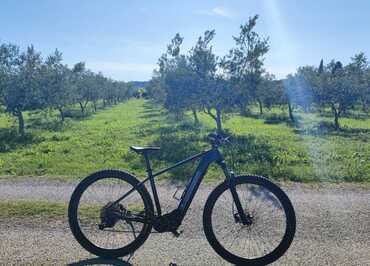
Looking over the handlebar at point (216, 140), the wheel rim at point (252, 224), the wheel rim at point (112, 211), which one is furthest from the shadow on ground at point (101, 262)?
the handlebar at point (216, 140)

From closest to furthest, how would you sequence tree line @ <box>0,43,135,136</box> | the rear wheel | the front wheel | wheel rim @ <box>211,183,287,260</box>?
the front wheel, wheel rim @ <box>211,183,287,260</box>, the rear wheel, tree line @ <box>0,43,135,136</box>

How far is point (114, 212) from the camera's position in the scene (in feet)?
12.6

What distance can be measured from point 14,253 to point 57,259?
61 centimetres

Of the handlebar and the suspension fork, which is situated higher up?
the handlebar

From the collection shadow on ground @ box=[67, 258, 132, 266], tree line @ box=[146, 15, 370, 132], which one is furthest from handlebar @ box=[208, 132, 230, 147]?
tree line @ box=[146, 15, 370, 132]

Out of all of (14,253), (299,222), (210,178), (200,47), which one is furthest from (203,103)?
(14,253)

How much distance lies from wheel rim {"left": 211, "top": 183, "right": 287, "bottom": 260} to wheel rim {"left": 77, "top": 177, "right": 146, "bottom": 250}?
0.98m

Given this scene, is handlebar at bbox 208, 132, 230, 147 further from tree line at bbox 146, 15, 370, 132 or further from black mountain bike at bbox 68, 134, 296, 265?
tree line at bbox 146, 15, 370, 132

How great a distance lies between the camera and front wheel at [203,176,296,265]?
3.59 m

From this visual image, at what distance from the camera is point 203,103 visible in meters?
20.2

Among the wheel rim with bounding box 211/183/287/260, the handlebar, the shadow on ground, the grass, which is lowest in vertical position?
the grass

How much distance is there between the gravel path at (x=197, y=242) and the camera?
3.67m

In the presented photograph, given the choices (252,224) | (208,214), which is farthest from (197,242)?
(252,224)

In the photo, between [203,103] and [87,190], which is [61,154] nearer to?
[87,190]
